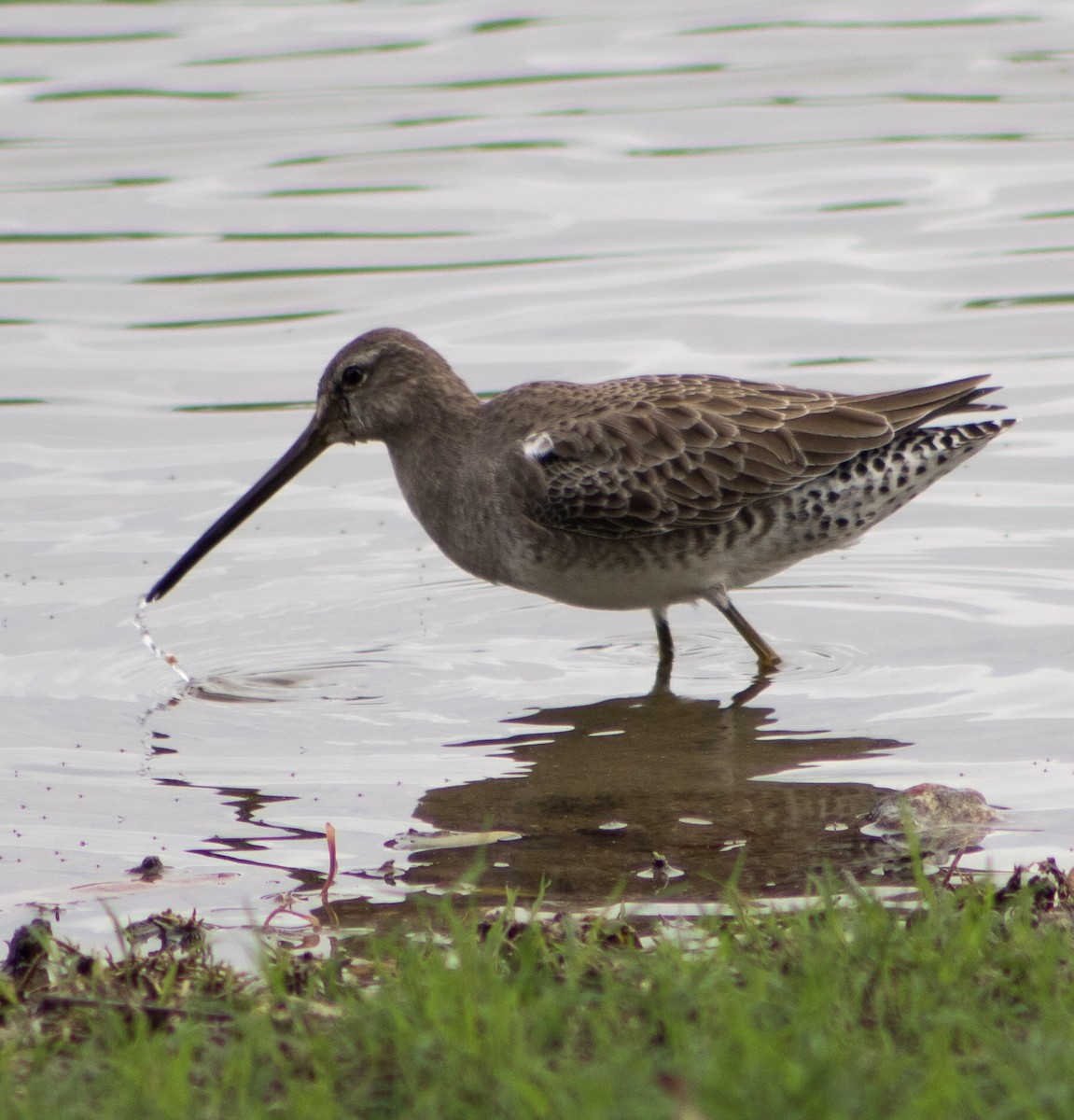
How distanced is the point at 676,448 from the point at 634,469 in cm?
21

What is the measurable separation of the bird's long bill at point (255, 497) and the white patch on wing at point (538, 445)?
101 centimetres

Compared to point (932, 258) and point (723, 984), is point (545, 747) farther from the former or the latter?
point (932, 258)

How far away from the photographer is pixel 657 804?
5.92 m

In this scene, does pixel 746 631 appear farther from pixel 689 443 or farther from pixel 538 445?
pixel 538 445

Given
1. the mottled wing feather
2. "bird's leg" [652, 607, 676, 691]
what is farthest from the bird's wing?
"bird's leg" [652, 607, 676, 691]

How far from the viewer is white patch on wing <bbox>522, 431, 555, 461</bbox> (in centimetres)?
725

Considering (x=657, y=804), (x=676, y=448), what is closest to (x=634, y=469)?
(x=676, y=448)

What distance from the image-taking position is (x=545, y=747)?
21.4 ft

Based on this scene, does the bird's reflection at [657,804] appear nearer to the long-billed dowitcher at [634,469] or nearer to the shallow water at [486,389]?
the shallow water at [486,389]

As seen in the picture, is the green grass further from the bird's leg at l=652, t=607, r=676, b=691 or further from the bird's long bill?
the bird's long bill

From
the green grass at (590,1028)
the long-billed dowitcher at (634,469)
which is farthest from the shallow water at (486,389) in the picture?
the green grass at (590,1028)

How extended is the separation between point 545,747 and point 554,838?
93 centimetres

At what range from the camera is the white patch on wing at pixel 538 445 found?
23.8ft

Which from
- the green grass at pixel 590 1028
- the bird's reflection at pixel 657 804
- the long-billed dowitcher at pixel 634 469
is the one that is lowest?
the bird's reflection at pixel 657 804
